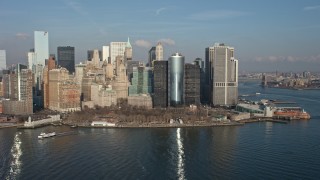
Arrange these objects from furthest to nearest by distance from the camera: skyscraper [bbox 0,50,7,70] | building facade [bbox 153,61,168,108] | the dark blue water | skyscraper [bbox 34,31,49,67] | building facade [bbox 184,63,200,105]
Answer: skyscraper [bbox 0,50,7,70], skyscraper [bbox 34,31,49,67], building facade [bbox 184,63,200,105], building facade [bbox 153,61,168,108], the dark blue water

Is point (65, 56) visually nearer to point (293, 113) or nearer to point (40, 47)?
point (40, 47)

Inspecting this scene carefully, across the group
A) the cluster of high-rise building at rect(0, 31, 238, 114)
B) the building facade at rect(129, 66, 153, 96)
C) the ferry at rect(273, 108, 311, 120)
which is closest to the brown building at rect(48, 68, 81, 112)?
the cluster of high-rise building at rect(0, 31, 238, 114)

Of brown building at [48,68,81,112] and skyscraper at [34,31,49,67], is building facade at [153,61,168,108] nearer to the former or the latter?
brown building at [48,68,81,112]

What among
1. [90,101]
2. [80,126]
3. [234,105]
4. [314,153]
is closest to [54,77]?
[90,101]

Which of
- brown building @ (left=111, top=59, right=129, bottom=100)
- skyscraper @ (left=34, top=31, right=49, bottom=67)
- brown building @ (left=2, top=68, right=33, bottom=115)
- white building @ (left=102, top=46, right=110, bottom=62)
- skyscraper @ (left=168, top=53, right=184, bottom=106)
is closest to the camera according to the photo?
brown building @ (left=2, top=68, right=33, bottom=115)

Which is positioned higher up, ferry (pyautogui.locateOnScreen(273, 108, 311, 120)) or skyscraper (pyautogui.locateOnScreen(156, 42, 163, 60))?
skyscraper (pyautogui.locateOnScreen(156, 42, 163, 60))

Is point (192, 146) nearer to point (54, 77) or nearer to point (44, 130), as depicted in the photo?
point (44, 130)
